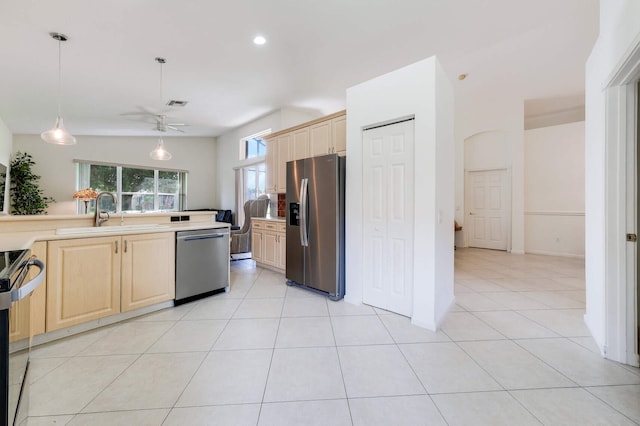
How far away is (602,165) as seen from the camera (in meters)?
1.98

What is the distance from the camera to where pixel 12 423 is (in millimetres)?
941

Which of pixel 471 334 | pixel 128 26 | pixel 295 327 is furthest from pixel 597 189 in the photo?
pixel 128 26

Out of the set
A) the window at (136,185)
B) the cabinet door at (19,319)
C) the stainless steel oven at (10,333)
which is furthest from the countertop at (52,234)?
the window at (136,185)

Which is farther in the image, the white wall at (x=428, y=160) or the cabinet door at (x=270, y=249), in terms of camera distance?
the cabinet door at (x=270, y=249)

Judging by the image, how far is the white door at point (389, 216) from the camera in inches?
102

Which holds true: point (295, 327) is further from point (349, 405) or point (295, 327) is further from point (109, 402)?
point (109, 402)

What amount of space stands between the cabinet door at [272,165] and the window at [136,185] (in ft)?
14.0

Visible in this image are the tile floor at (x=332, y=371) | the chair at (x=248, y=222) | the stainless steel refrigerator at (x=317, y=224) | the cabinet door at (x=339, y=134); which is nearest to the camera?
the tile floor at (x=332, y=371)

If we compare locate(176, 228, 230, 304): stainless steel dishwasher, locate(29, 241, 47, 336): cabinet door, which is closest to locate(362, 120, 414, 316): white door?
locate(176, 228, 230, 304): stainless steel dishwasher

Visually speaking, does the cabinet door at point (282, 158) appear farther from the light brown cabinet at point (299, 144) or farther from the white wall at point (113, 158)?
the white wall at point (113, 158)

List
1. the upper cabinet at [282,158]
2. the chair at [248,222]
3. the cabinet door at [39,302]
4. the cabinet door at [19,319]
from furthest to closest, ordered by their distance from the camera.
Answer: the chair at [248,222]
the upper cabinet at [282,158]
the cabinet door at [39,302]
the cabinet door at [19,319]

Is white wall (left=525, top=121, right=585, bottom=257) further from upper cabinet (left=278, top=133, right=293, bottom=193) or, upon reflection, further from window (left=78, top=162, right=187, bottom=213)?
window (left=78, top=162, right=187, bottom=213)

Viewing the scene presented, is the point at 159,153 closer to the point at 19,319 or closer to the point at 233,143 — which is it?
the point at 233,143

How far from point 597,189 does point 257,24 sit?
3.68m
